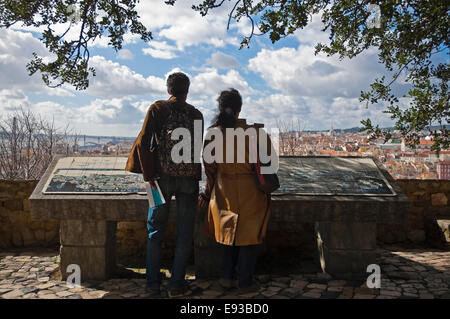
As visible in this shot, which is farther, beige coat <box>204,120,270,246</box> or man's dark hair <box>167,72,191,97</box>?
man's dark hair <box>167,72,191,97</box>

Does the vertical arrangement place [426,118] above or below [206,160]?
above

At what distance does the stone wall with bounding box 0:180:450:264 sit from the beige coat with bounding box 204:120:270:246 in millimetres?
1667

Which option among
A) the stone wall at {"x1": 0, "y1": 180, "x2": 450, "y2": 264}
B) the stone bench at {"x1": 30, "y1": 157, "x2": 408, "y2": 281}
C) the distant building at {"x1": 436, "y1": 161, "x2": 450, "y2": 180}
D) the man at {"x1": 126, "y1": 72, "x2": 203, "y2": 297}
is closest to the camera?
the man at {"x1": 126, "y1": 72, "x2": 203, "y2": 297}

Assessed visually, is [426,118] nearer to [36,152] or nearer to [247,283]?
[247,283]

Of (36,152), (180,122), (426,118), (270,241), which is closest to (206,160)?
(180,122)

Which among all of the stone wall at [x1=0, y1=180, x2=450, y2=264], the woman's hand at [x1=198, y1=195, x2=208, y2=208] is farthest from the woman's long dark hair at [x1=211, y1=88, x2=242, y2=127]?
the stone wall at [x1=0, y1=180, x2=450, y2=264]

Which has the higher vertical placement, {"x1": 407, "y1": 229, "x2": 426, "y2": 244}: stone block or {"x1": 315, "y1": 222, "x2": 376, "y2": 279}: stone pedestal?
{"x1": 315, "y1": 222, "x2": 376, "y2": 279}: stone pedestal

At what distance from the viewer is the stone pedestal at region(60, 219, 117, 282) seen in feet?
13.2

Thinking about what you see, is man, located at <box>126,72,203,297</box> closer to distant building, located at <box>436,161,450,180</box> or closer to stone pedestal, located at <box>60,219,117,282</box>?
stone pedestal, located at <box>60,219,117,282</box>

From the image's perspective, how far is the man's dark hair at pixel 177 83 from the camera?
344cm

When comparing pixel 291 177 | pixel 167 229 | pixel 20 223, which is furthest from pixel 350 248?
pixel 20 223

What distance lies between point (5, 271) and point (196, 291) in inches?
94.5

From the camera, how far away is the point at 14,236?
573 cm

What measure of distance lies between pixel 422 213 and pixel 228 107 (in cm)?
436
